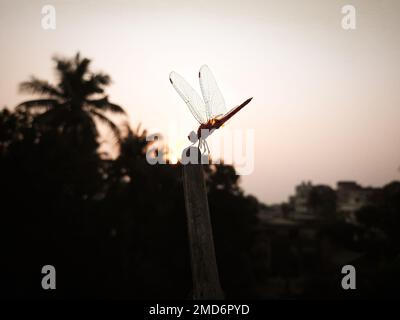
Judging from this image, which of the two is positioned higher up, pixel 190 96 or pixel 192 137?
pixel 190 96

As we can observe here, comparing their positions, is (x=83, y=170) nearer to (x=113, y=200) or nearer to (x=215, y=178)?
(x=113, y=200)

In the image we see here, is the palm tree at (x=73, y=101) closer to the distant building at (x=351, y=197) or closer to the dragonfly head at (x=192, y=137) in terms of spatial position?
the dragonfly head at (x=192, y=137)

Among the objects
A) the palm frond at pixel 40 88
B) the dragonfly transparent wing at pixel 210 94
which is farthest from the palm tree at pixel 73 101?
the dragonfly transparent wing at pixel 210 94

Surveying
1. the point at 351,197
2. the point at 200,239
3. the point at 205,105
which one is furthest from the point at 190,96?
the point at 351,197

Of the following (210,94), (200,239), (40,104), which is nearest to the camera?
(200,239)

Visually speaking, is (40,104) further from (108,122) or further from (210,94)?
(210,94)
